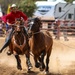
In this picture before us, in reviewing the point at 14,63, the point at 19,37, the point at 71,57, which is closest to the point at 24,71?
the point at 19,37

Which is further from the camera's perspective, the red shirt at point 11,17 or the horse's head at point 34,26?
the red shirt at point 11,17

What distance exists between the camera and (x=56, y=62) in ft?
40.6

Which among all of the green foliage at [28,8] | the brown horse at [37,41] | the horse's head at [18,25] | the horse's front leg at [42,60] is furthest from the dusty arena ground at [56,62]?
the green foliage at [28,8]

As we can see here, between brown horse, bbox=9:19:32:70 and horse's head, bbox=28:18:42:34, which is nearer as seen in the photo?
horse's head, bbox=28:18:42:34

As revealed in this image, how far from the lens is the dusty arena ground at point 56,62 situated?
954cm

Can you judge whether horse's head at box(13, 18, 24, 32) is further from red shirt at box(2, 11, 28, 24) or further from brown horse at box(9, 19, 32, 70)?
red shirt at box(2, 11, 28, 24)

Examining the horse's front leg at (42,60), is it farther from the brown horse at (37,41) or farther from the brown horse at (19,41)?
the brown horse at (19,41)

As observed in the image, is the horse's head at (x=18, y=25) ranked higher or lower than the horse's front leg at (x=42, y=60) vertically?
higher

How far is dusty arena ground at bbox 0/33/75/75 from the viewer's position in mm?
9541

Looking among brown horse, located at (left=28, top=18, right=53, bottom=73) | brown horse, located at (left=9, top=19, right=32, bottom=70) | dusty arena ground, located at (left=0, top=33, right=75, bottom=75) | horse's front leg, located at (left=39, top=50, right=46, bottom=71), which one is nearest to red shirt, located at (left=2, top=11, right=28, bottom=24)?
brown horse, located at (left=9, top=19, right=32, bottom=70)

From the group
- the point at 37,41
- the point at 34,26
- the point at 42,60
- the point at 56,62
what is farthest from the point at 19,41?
the point at 56,62

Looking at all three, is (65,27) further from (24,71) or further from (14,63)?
(24,71)

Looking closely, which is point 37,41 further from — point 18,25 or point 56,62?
point 56,62

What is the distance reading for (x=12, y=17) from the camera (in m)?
9.50
